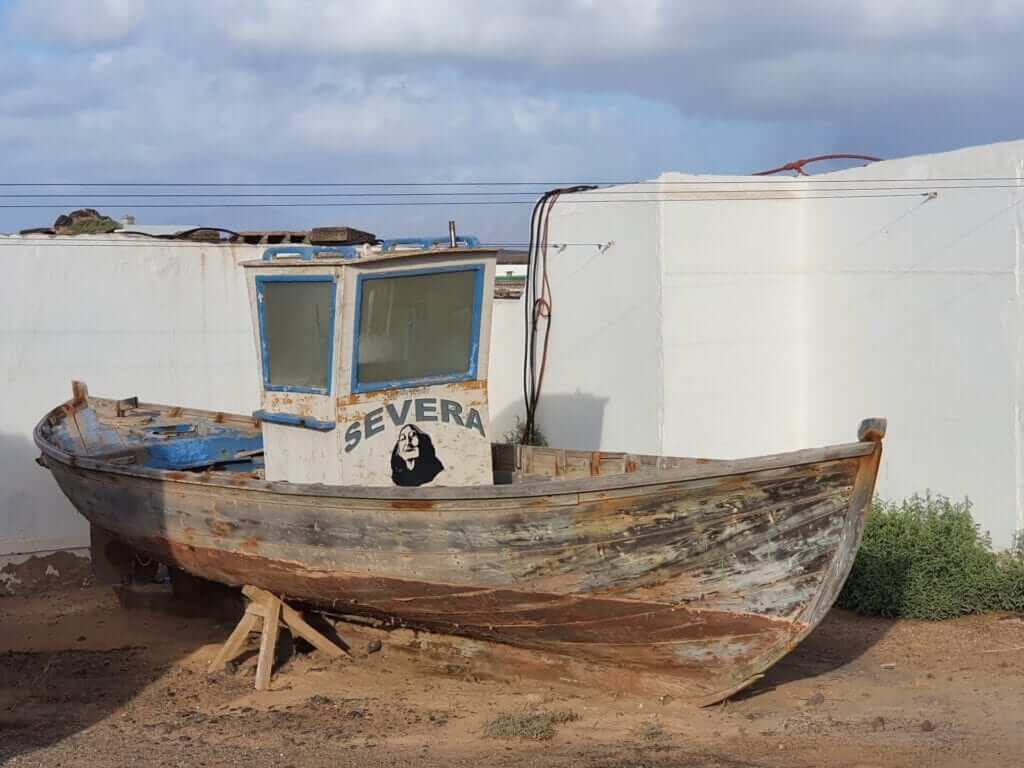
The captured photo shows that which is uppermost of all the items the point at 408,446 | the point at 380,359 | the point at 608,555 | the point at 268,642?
the point at 380,359

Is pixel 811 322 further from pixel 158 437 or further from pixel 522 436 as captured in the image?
pixel 158 437

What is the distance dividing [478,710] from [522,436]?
6.06 meters

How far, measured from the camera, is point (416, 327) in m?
7.48

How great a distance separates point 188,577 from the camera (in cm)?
923

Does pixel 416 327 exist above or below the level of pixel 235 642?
above

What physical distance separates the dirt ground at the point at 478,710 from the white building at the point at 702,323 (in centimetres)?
206

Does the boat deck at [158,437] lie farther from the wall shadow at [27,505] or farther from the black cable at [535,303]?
the black cable at [535,303]

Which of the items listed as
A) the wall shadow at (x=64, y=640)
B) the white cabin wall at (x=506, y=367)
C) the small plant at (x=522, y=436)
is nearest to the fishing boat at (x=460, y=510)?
the wall shadow at (x=64, y=640)

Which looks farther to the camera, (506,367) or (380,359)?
(506,367)

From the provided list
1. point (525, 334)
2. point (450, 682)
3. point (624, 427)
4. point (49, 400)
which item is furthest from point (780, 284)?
point (49, 400)

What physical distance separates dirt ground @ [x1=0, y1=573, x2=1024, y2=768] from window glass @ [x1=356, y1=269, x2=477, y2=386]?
1.79 meters

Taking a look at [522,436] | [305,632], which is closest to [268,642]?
[305,632]

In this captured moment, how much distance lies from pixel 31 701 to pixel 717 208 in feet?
21.9

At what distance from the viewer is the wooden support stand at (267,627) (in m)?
7.60
